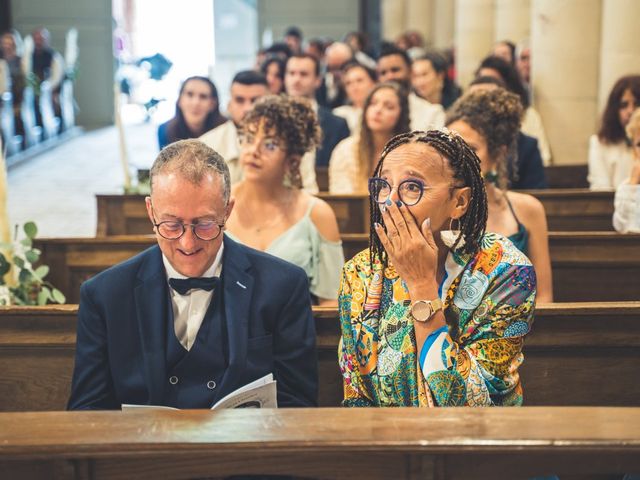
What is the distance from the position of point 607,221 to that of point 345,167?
63.1 inches

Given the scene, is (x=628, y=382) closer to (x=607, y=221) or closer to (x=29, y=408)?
(x=29, y=408)

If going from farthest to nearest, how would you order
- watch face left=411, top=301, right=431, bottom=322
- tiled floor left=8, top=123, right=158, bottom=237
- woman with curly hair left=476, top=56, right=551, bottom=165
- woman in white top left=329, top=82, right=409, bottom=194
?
tiled floor left=8, top=123, right=158, bottom=237
woman with curly hair left=476, top=56, right=551, bottom=165
woman in white top left=329, top=82, right=409, bottom=194
watch face left=411, top=301, right=431, bottom=322

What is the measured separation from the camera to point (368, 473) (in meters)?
1.78

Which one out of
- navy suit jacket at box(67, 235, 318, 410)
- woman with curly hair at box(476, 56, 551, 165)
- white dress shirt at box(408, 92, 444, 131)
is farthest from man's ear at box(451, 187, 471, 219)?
white dress shirt at box(408, 92, 444, 131)

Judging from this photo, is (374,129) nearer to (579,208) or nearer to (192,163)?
(579,208)

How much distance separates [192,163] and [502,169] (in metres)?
1.87

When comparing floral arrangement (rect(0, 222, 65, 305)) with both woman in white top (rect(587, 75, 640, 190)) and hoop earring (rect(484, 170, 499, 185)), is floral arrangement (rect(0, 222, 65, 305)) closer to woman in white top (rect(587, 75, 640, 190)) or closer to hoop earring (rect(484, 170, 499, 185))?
hoop earring (rect(484, 170, 499, 185))

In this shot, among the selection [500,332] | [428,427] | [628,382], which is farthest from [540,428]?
[628,382]

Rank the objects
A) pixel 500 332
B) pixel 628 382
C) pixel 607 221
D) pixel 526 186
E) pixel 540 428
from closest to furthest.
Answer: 1. pixel 540 428
2. pixel 500 332
3. pixel 628 382
4. pixel 607 221
5. pixel 526 186

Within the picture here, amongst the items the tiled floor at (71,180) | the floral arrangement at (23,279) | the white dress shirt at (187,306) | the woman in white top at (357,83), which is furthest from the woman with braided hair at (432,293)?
the woman in white top at (357,83)

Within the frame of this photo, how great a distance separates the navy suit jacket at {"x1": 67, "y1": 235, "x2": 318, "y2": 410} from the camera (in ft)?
8.18

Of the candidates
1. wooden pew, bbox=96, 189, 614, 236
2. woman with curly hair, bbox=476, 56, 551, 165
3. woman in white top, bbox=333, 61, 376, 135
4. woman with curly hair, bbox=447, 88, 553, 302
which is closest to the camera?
woman with curly hair, bbox=447, 88, 553, 302

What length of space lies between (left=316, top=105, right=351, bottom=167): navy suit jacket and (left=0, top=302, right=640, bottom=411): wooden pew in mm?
4093

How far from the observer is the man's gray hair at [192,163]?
2498 millimetres
